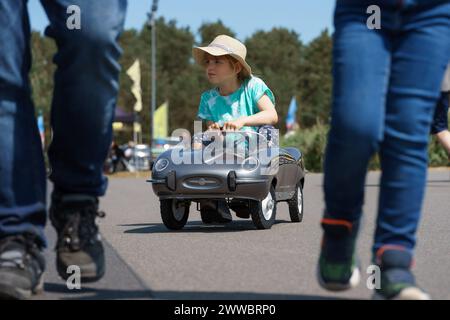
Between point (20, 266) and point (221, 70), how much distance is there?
4.34 metres

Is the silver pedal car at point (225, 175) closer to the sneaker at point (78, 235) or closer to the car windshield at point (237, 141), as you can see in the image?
the car windshield at point (237, 141)

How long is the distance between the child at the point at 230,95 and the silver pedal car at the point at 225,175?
15 centimetres

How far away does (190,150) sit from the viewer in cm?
739

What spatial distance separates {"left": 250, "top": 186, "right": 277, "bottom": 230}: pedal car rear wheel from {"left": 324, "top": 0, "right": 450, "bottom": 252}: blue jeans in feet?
12.4

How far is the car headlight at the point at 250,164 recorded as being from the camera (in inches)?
280

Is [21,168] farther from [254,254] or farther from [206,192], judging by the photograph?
[206,192]

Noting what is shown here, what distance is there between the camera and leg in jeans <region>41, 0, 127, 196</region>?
3361 mm

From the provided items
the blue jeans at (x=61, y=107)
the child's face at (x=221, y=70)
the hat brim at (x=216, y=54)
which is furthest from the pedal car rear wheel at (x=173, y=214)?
the blue jeans at (x=61, y=107)

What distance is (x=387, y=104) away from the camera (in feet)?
10.7

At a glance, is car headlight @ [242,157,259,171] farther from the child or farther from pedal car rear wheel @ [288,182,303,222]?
pedal car rear wheel @ [288,182,303,222]

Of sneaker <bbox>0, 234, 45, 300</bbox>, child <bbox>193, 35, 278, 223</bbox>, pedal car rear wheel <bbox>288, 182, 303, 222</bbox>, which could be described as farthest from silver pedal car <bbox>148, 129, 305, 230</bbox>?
sneaker <bbox>0, 234, 45, 300</bbox>

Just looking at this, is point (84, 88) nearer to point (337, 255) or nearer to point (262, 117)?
point (337, 255)

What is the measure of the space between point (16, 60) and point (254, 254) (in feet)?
6.84
